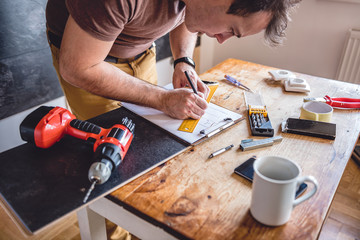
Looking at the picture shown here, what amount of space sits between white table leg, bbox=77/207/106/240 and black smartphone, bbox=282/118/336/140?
62cm

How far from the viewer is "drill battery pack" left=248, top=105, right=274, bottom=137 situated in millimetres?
901

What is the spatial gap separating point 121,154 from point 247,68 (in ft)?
2.99

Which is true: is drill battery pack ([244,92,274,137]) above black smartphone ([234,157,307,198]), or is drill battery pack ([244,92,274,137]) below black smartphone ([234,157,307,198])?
below

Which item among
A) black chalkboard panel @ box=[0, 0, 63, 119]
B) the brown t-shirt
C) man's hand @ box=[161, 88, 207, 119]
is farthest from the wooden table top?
black chalkboard panel @ box=[0, 0, 63, 119]

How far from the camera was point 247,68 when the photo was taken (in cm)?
142

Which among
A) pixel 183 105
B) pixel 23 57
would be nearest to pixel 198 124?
pixel 183 105

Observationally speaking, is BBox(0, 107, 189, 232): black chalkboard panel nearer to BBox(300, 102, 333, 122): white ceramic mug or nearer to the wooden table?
the wooden table

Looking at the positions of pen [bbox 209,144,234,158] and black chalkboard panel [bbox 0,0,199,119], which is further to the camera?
black chalkboard panel [bbox 0,0,199,119]

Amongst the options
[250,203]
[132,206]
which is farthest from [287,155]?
[132,206]

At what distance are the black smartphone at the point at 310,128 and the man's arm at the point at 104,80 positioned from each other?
0.93ft

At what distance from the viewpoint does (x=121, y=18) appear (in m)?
0.80

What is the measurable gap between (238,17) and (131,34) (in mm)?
404

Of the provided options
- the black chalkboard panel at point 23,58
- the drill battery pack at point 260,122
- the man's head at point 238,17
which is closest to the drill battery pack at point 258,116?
the drill battery pack at point 260,122

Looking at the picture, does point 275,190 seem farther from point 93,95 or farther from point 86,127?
point 93,95
